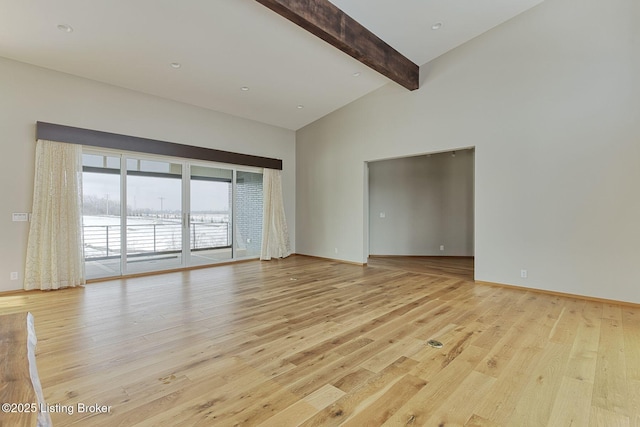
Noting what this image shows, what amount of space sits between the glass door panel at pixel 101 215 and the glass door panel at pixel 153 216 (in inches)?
7.1

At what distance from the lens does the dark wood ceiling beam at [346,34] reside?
3.46m

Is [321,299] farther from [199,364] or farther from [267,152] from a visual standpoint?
[267,152]

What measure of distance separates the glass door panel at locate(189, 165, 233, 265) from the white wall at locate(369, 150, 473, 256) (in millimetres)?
3923

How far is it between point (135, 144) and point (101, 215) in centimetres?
136

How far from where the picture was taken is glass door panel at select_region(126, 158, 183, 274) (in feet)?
17.8

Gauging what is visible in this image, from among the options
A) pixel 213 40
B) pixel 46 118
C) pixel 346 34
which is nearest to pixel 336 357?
pixel 346 34

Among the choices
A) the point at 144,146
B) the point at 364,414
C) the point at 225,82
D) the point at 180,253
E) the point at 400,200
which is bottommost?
the point at 364,414

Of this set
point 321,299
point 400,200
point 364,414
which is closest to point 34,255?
→ point 321,299

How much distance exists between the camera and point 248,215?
7.19 meters

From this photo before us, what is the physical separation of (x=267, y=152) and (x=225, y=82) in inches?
91.5

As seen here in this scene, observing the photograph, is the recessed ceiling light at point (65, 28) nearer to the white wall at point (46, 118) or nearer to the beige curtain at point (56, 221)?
the white wall at point (46, 118)

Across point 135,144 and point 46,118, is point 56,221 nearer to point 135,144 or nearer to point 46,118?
point 46,118

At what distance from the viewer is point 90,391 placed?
6.40ft

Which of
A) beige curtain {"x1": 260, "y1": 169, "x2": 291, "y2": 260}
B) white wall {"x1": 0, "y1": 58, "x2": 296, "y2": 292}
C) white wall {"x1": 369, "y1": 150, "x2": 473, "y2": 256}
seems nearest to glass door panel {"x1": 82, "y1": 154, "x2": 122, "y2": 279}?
white wall {"x1": 0, "y1": 58, "x2": 296, "y2": 292}
